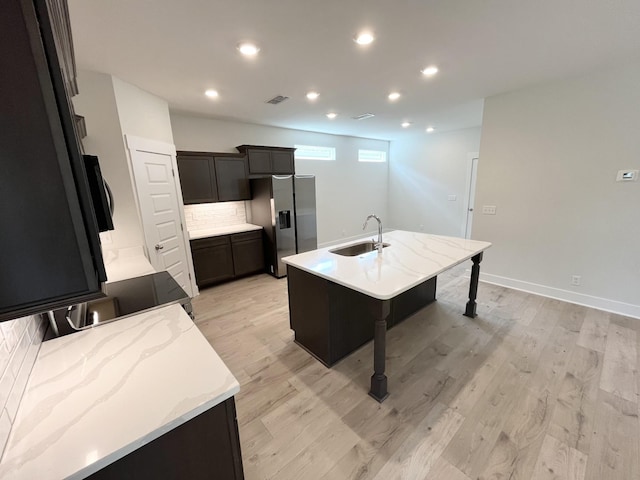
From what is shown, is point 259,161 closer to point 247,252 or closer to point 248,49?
point 247,252

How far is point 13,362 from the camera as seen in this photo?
2.95ft

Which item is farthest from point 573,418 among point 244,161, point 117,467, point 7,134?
point 244,161

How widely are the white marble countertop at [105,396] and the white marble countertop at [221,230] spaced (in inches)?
108

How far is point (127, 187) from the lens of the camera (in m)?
2.72

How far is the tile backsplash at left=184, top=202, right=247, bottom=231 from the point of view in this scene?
13.8ft

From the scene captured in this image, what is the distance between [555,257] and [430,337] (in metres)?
2.12

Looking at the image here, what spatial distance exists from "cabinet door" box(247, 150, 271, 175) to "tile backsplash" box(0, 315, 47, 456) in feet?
11.9

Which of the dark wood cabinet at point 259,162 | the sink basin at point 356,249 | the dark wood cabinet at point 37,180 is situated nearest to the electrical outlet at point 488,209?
the sink basin at point 356,249

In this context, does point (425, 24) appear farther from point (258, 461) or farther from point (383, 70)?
point (258, 461)

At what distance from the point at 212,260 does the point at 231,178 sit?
1361mm

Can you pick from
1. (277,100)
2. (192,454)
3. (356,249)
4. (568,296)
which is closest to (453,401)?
(356,249)

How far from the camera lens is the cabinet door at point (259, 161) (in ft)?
14.4

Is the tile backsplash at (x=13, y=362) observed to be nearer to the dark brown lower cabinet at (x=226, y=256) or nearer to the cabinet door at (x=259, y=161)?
the dark brown lower cabinet at (x=226, y=256)

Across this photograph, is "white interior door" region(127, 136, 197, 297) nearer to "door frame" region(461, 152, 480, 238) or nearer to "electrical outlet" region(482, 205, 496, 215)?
"electrical outlet" region(482, 205, 496, 215)
